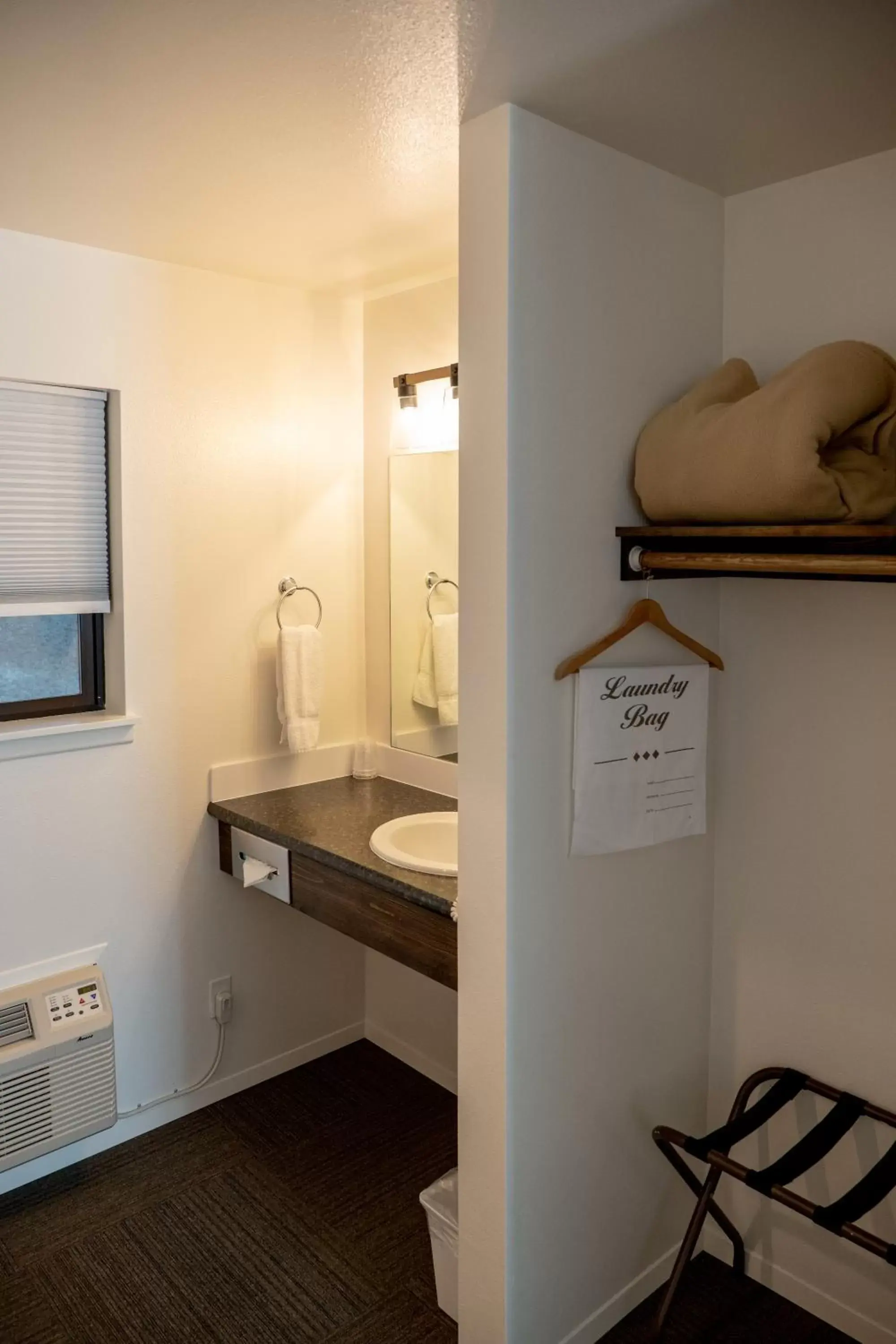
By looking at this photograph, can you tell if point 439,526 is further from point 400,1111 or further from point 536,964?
point 400,1111

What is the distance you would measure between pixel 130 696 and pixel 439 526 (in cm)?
94

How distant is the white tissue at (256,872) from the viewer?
103 inches

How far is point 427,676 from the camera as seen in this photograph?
113 inches

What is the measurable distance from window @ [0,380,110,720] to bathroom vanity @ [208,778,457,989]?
1.77ft

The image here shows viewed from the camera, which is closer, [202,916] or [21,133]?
[21,133]

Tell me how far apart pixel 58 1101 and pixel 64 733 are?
2.91 ft

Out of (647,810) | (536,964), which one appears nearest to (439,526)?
(647,810)

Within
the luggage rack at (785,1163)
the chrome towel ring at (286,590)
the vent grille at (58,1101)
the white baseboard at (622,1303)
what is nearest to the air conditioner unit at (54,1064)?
the vent grille at (58,1101)

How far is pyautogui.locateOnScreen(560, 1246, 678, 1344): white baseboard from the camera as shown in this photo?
2.02m

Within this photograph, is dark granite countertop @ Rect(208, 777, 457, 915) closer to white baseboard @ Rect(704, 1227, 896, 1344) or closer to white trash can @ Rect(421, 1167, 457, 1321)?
white trash can @ Rect(421, 1167, 457, 1321)

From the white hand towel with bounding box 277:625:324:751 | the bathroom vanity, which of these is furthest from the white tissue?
the white hand towel with bounding box 277:625:324:751

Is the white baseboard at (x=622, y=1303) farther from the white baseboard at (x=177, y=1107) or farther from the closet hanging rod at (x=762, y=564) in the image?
the closet hanging rod at (x=762, y=564)

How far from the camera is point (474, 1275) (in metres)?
1.92

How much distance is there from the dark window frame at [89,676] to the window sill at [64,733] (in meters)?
0.03
